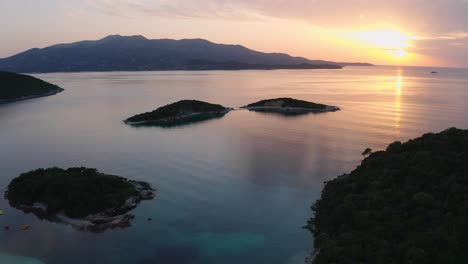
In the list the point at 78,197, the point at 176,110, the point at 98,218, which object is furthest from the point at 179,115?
the point at 98,218

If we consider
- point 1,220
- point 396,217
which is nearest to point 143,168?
point 1,220

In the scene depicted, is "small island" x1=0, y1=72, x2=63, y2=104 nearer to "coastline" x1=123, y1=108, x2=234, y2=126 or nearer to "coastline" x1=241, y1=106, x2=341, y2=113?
"coastline" x1=123, y1=108, x2=234, y2=126

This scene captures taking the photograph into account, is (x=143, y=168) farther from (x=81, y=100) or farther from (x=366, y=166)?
(x=81, y=100)

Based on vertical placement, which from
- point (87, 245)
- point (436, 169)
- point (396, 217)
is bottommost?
point (87, 245)

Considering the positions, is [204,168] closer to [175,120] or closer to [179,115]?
[175,120]

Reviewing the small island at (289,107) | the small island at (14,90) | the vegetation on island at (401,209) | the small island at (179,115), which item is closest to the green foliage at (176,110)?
the small island at (179,115)
